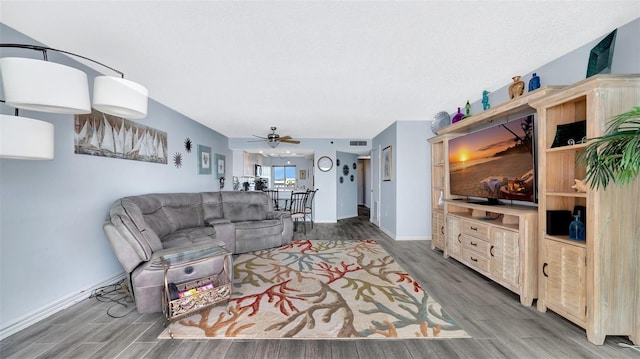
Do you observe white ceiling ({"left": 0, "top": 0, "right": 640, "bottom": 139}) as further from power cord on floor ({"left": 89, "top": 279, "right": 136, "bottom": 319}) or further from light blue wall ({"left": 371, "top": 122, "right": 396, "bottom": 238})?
power cord on floor ({"left": 89, "top": 279, "right": 136, "bottom": 319})

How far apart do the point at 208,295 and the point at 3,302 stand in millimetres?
1549

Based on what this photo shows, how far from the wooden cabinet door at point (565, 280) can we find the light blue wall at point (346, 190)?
538 cm

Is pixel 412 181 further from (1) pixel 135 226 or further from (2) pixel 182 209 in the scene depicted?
(1) pixel 135 226

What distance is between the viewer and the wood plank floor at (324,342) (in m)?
1.65

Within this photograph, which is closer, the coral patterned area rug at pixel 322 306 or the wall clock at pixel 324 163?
the coral patterned area rug at pixel 322 306

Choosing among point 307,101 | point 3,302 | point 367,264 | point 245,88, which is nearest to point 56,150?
point 3,302

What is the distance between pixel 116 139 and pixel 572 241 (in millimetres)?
4925

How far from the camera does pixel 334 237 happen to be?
500cm

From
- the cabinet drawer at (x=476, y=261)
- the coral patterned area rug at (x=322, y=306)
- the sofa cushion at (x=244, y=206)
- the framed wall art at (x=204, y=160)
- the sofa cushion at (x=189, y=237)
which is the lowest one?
the coral patterned area rug at (x=322, y=306)

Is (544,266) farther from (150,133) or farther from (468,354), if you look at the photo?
(150,133)

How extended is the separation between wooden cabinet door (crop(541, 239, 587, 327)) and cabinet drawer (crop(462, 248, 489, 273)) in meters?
0.62

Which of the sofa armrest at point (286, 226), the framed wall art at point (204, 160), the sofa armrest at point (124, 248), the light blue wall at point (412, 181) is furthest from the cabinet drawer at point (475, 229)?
the framed wall art at point (204, 160)

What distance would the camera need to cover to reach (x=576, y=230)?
194 centimetres

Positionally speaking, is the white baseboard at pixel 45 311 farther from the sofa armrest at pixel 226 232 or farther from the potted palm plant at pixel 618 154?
the potted palm plant at pixel 618 154
